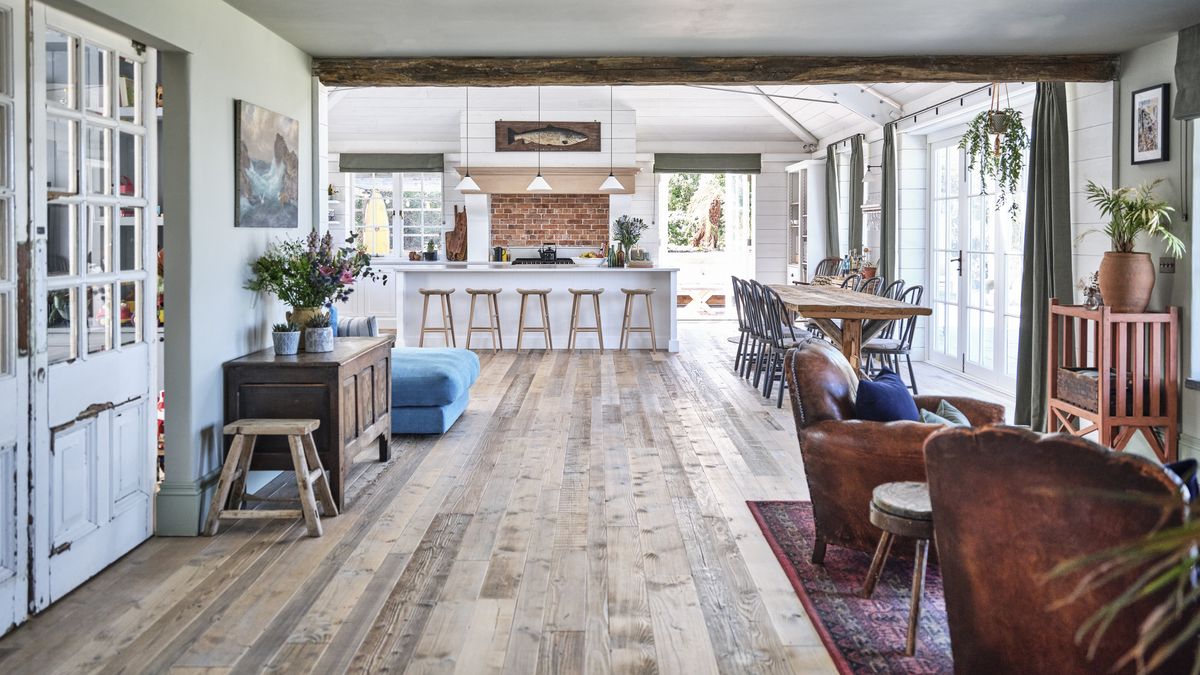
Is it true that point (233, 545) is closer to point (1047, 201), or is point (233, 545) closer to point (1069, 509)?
point (1069, 509)

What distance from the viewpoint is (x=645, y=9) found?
15.4 feet

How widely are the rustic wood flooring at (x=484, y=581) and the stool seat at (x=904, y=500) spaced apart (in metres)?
0.47

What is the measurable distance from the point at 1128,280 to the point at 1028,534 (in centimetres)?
369

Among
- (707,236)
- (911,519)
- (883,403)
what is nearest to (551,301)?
(707,236)

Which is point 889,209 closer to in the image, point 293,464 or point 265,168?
point 265,168

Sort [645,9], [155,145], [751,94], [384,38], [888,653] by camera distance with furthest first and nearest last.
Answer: [751,94]
[384,38]
[645,9]
[155,145]
[888,653]

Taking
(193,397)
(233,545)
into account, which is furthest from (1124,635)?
(193,397)

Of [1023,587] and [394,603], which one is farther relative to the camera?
[394,603]

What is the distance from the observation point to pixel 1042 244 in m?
6.55

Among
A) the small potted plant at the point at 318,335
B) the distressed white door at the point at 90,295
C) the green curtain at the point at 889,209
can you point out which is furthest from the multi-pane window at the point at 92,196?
the green curtain at the point at 889,209

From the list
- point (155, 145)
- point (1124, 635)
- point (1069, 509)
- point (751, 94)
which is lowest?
point (1124, 635)

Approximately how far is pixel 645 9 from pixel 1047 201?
3259mm

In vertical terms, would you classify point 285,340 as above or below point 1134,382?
above

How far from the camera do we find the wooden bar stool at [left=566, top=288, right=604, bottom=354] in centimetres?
1093
